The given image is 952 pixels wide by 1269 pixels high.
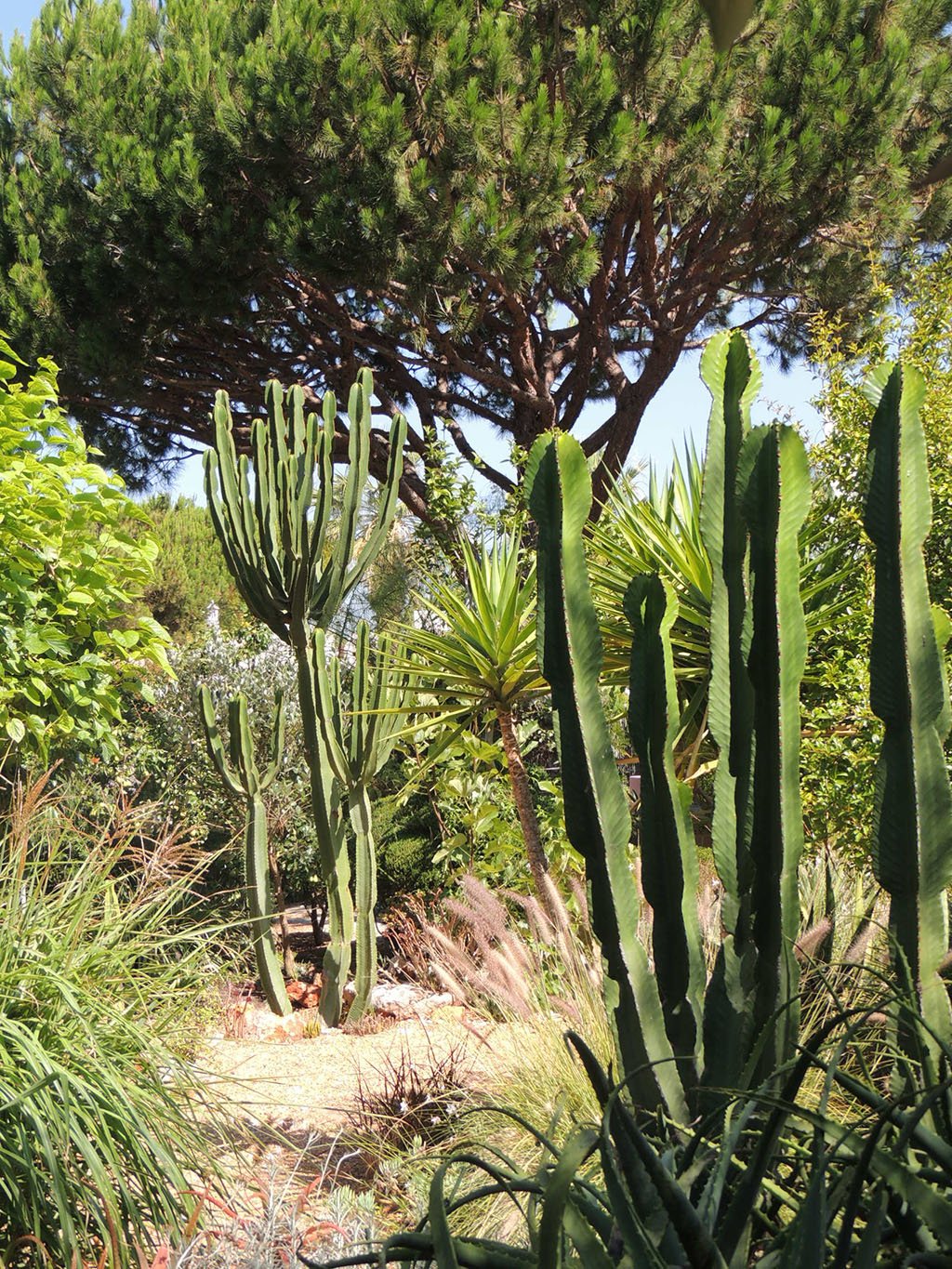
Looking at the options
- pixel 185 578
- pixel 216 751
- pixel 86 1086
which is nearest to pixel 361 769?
pixel 216 751

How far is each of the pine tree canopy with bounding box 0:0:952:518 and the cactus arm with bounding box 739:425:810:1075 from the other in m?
7.23

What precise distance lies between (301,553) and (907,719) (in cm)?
441

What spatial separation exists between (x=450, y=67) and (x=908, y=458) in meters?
7.67

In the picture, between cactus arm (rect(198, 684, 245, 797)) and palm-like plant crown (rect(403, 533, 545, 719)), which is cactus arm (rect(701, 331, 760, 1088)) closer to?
palm-like plant crown (rect(403, 533, 545, 719))

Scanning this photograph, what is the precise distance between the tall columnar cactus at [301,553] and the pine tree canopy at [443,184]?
10.6 feet

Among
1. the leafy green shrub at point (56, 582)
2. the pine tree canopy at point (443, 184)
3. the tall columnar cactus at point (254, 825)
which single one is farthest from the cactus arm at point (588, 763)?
the pine tree canopy at point (443, 184)

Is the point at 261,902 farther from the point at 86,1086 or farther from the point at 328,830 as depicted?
the point at 86,1086

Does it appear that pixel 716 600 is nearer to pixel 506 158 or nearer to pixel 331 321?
pixel 506 158

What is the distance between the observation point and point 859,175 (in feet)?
30.0

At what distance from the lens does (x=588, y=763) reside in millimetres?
2156

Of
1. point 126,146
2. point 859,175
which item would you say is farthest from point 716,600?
point 126,146

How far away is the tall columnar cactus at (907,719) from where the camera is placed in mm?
1988

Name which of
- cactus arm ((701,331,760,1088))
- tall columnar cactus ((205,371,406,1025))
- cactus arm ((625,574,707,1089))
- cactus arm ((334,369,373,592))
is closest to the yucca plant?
tall columnar cactus ((205,371,406,1025))

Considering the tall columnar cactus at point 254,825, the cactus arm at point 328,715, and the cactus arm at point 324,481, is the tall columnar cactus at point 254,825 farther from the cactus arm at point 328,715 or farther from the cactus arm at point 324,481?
the cactus arm at point 324,481
